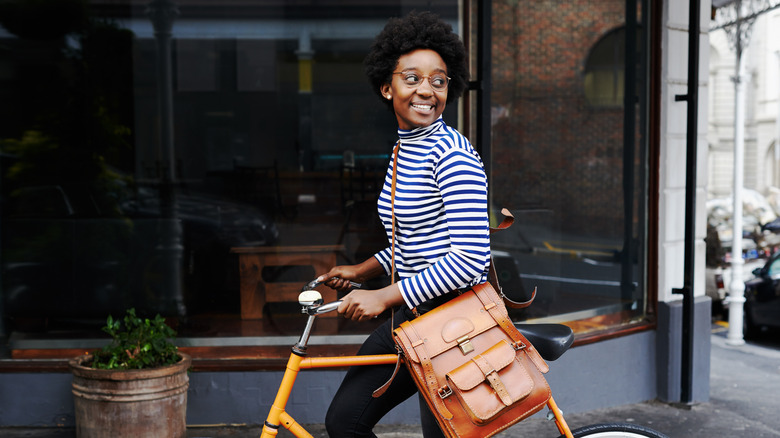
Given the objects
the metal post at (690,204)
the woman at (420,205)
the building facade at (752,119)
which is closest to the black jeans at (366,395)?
the woman at (420,205)

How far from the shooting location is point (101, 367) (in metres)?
4.20

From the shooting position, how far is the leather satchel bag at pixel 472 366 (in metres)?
2.31

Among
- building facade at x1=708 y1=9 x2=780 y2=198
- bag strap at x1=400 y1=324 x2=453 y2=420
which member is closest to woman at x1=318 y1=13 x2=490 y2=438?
bag strap at x1=400 y1=324 x2=453 y2=420

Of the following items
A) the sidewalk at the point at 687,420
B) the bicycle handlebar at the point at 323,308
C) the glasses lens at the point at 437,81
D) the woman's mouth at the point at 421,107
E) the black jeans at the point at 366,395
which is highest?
the glasses lens at the point at 437,81

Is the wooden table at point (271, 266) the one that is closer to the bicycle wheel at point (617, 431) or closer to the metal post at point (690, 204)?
the metal post at point (690, 204)

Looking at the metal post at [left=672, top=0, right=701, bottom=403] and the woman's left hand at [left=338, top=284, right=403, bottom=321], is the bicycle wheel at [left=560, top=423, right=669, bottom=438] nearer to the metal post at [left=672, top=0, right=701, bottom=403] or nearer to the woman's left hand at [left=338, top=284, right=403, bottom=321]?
the woman's left hand at [left=338, top=284, right=403, bottom=321]

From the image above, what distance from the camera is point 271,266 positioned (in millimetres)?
6191

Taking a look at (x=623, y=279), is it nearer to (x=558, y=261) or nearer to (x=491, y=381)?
(x=558, y=261)

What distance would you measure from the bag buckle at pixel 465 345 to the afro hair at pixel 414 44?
89 centimetres

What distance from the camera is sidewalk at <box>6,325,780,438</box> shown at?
16.1ft

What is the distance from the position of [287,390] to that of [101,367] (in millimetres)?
2091

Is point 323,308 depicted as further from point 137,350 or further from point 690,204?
point 690,204

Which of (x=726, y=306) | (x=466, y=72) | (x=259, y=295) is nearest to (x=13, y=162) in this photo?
(x=259, y=295)

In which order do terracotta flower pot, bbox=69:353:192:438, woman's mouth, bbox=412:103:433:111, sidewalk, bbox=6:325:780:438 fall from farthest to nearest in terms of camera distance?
sidewalk, bbox=6:325:780:438, terracotta flower pot, bbox=69:353:192:438, woman's mouth, bbox=412:103:433:111
